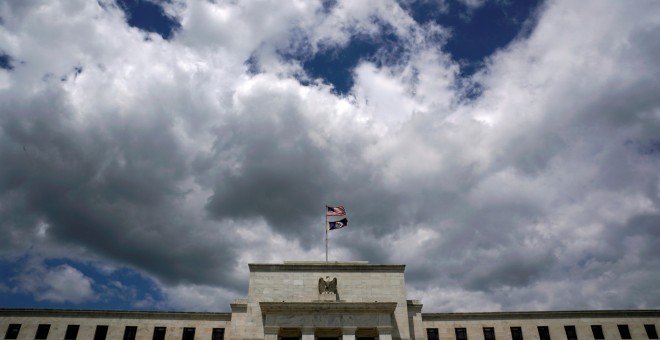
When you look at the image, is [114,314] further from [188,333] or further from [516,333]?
[516,333]

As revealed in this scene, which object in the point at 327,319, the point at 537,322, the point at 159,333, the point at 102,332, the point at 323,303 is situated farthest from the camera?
the point at 537,322

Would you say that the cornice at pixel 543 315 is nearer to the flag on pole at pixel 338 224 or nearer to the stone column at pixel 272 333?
the flag on pole at pixel 338 224

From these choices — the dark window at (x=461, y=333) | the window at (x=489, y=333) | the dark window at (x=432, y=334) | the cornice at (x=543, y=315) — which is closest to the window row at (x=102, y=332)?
the dark window at (x=432, y=334)

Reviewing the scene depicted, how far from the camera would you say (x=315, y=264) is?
49.0 meters

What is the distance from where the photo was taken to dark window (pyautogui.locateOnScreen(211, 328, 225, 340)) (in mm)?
50938

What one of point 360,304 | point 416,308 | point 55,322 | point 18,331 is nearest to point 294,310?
point 360,304

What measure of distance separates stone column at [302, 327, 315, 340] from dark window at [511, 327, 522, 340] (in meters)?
23.8

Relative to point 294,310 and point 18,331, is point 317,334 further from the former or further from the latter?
point 18,331

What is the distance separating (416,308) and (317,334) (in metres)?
10.9

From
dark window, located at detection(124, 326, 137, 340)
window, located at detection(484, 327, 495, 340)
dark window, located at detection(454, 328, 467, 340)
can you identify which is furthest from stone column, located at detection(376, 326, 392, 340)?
dark window, located at detection(124, 326, 137, 340)

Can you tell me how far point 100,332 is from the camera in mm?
50812

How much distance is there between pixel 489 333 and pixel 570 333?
355 inches

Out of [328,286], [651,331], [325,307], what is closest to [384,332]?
[325,307]

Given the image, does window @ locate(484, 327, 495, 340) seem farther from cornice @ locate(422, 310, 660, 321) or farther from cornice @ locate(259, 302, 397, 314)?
cornice @ locate(259, 302, 397, 314)
